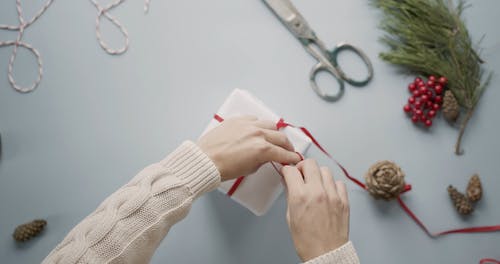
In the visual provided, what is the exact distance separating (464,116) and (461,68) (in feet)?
0.35

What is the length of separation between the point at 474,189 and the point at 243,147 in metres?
0.54

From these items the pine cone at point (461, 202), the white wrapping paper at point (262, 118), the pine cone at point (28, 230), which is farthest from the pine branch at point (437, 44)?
the pine cone at point (28, 230)

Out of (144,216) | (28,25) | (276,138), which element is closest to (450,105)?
(276,138)

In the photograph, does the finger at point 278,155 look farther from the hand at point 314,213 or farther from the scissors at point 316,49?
the scissors at point 316,49

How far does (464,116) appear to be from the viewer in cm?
103

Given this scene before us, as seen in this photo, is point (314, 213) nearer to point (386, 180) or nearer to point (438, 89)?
point (386, 180)

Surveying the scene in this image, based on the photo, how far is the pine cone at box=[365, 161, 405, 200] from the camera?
96cm

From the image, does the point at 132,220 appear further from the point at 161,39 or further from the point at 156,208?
the point at 161,39

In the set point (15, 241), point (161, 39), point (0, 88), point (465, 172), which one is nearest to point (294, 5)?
point (161, 39)

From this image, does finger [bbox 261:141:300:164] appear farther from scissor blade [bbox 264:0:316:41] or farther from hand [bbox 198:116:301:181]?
scissor blade [bbox 264:0:316:41]

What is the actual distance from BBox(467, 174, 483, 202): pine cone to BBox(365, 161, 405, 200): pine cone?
16 centimetres

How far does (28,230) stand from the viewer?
3.26 ft

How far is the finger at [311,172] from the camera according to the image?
31.3 inches

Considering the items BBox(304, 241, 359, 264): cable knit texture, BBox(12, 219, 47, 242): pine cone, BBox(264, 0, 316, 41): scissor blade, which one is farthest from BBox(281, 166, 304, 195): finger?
BBox(12, 219, 47, 242): pine cone
